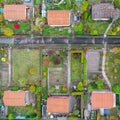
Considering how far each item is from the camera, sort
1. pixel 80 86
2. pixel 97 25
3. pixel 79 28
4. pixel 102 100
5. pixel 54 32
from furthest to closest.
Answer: pixel 54 32 → pixel 97 25 → pixel 79 28 → pixel 80 86 → pixel 102 100

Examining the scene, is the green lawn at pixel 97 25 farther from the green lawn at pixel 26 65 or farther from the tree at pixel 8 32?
the tree at pixel 8 32

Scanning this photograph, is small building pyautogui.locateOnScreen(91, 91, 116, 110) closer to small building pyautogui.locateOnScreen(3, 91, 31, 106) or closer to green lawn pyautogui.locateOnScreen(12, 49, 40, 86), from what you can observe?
green lawn pyautogui.locateOnScreen(12, 49, 40, 86)

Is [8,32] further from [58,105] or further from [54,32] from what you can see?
[58,105]

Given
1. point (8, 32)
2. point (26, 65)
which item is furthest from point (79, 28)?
point (8, 32)

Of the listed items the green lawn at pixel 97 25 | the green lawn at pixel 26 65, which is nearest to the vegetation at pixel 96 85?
the green lawn at pixel 97 25

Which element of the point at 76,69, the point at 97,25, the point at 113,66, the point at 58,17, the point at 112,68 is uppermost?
the point at 58,17

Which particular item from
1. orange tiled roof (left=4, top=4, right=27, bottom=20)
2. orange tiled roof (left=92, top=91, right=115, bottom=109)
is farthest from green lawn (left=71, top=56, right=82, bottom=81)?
orange tiled roof (left=4, top=4, right=27, bottom=20)
